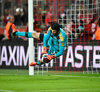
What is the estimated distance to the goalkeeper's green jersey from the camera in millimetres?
14898

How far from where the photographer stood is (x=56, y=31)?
48.4ft

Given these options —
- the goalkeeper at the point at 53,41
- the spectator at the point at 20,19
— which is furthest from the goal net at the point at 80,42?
the spectator at the point at 20,19

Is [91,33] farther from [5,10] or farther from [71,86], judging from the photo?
[5,10]

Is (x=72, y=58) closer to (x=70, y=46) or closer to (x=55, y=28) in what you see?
(x=70, y=46)

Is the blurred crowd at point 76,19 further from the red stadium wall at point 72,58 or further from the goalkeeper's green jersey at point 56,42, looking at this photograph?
the goalkeeper's green jersey at point 56,42

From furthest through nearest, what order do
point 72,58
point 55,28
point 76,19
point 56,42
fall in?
point 76,19
point 72,58
point 56,42
point 55,28

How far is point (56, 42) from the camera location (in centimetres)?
1518

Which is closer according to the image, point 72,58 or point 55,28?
point 55,28

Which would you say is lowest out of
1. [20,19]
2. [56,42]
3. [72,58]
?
[72,58]

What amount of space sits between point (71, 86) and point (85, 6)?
7414mm

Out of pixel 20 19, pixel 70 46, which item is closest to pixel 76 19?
pixel 70 46

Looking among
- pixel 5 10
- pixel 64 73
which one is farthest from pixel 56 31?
pixel 5 10

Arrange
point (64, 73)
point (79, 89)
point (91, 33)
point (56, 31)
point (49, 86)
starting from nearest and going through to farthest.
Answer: point (79, 89)
point (49, 86)
point (56, 31)
point (64, 73)
point (91, 33)

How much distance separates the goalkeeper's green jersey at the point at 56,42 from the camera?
14898 mm
